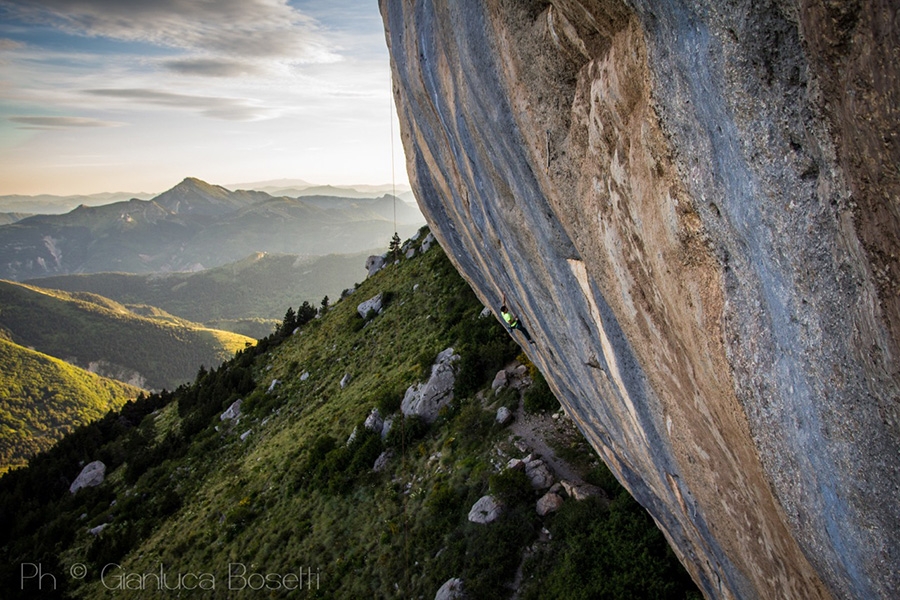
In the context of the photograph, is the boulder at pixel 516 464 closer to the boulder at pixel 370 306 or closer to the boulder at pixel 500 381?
the boulder at pixel 500 381

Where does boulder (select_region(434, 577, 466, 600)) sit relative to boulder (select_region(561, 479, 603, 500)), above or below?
below

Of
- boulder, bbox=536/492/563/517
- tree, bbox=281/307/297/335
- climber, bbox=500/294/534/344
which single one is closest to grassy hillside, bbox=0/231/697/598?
boulder, bbox=536/492/563/517

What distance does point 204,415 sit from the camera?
41375 mm

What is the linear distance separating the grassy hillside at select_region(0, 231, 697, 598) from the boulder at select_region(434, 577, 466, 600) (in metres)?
0.28

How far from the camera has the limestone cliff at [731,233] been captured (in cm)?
303

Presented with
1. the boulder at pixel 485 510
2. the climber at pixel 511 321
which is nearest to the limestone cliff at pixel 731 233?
the climber at pixel 511 321

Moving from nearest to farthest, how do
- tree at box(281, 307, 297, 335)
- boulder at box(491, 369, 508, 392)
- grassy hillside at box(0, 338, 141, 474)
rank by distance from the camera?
boulder at box(491, 369, 508, 392)
tree at box(281, 307, 297, 335)
grassy hillside at box(0, 338, 141, 474)

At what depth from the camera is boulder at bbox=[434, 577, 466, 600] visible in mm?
14867

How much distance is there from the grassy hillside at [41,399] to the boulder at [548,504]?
162131mm

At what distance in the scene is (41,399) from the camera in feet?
518

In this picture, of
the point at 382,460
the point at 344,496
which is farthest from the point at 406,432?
the point at 344,496

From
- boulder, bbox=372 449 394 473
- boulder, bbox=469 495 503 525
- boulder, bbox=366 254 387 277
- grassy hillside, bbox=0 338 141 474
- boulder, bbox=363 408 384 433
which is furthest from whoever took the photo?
grassy hillside, bbox=0 338 141 474

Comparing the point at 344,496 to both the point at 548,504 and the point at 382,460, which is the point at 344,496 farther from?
the point at 548,504

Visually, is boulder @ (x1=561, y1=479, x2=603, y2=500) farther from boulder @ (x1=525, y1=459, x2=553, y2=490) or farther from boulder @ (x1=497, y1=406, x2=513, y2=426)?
boulder @ (x1=497, y1=406, x2=513, y2=426)
